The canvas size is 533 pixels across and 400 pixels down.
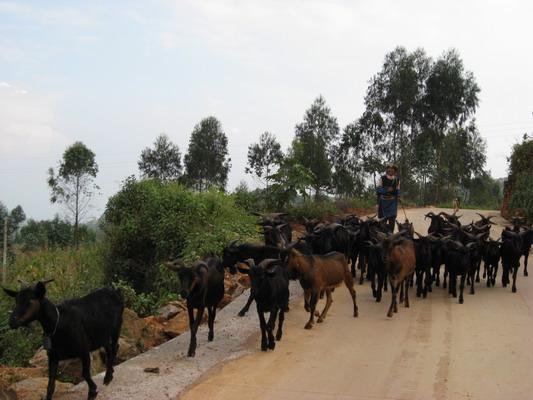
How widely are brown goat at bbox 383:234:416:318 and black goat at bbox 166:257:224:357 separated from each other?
3158mm

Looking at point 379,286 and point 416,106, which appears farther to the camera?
point 416,106

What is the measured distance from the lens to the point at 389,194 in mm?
14344

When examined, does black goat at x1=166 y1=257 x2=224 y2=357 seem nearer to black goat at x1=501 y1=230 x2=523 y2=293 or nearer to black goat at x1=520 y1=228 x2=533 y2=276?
black goat at x1=501 y1=230 x2=523 y2=293

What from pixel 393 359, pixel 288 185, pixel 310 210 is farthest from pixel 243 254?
pixel 310 210

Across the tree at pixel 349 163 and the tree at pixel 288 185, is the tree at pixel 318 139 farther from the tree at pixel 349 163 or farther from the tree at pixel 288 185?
the tree at pixel 288 185

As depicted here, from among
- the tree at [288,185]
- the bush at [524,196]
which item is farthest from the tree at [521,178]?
the tree at [288,185]

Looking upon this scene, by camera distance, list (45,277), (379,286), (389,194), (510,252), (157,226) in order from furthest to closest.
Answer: (157,226), (389,194), (45,277), (510,252), (379,286)

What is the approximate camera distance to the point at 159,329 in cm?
1045

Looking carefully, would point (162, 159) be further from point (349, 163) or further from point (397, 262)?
A: point (397, 262)

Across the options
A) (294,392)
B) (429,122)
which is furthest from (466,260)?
(429,122)

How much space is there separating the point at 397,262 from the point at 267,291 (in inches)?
134

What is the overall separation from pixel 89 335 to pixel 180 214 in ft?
33.4

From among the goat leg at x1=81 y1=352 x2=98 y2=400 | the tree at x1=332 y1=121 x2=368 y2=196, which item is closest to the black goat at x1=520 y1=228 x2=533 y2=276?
the goat leg at x1=81 y1=352 x2=98 y2=400

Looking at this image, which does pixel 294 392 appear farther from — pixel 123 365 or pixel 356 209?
pixel 356 209
